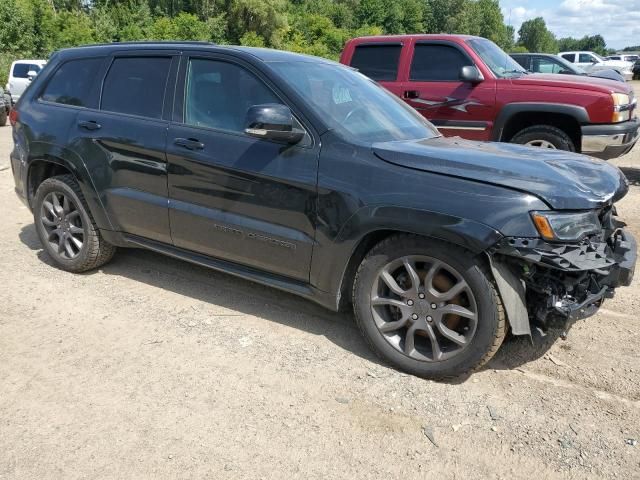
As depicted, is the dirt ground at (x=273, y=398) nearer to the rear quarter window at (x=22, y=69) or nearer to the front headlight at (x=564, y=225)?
the front headlight at (x=564, y=225)

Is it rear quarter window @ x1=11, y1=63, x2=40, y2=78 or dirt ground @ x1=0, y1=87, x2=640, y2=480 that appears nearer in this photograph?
dirt ground @ x1=0, y1=87, x2=640, y2=480

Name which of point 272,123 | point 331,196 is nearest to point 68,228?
point 272,123

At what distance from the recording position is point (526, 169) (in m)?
3.16

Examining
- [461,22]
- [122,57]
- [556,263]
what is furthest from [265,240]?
[461,22]

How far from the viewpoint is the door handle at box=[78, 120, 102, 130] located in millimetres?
4424

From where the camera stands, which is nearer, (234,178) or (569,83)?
(234,178)

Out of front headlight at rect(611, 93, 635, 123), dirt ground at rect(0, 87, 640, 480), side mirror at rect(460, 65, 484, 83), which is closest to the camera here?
dirt ground at rect(0, 87, 640, 480)

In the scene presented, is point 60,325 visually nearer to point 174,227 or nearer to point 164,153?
point 174,227

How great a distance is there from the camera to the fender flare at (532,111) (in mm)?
7090

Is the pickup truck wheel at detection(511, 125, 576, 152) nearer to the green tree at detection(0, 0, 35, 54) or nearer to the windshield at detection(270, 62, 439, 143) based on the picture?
the windshield at detection(270, 62, 439, 143)

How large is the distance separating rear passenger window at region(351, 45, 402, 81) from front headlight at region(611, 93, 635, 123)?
2.86 m

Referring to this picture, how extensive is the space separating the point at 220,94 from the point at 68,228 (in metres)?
1.87

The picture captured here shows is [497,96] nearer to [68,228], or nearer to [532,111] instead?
[532,111]

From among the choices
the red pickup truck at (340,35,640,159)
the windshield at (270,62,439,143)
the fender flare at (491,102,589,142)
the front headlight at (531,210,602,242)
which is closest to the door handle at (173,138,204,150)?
the windshield at (270,62,439,143)
